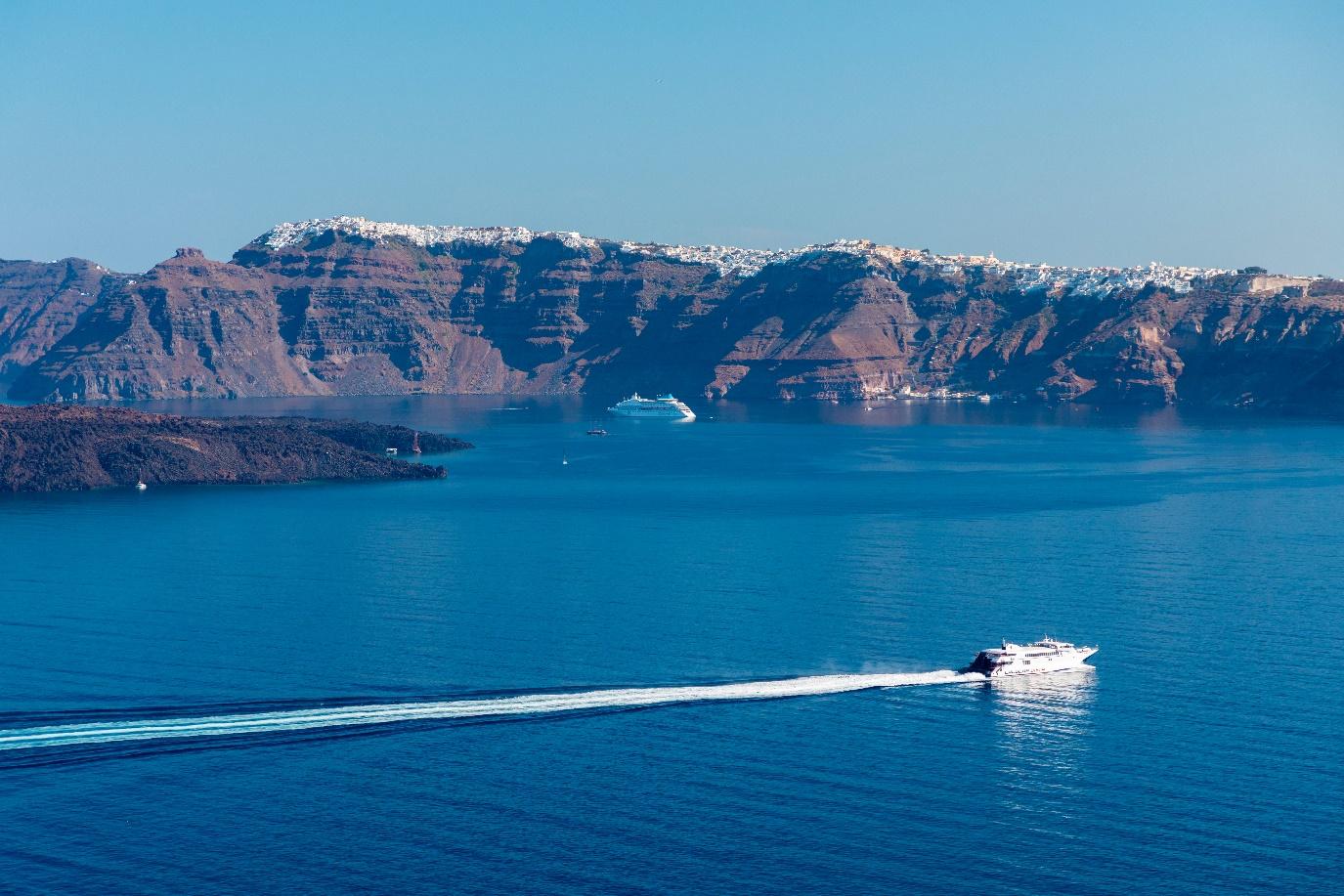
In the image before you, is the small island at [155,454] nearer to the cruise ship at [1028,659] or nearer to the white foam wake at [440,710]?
the white foam wake at [440,710]

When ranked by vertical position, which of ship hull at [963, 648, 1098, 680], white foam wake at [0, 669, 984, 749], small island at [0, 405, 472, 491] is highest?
small island at [0, 405, 472, 491]

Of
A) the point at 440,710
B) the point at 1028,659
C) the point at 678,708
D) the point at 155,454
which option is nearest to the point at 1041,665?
the point at 1028,659

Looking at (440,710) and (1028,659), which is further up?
(1028,659)

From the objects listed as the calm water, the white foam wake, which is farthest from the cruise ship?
the calm water

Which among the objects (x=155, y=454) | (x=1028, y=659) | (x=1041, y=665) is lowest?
(x=1041, y=665)

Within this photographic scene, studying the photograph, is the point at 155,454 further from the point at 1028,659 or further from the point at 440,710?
the point at 1028,659

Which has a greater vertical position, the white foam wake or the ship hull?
the ship hull

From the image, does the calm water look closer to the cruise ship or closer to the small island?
the cruise ship

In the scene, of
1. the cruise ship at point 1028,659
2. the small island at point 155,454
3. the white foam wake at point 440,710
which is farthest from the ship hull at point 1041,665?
the small island at point 155,454
